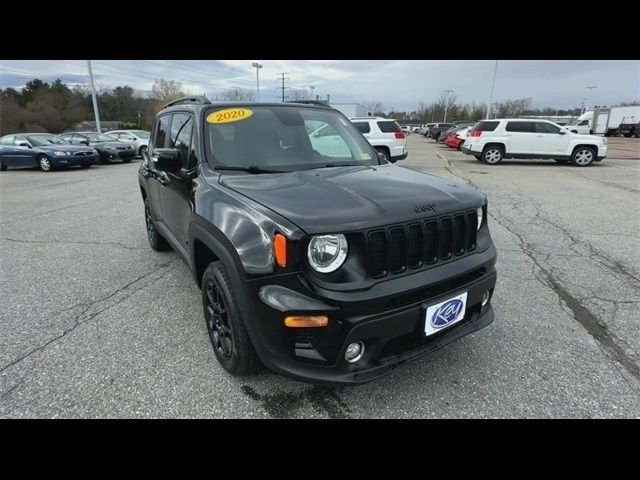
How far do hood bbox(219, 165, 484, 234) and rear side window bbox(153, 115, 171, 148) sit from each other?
69.4 inches

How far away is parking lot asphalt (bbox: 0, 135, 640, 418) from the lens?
7.57 ft

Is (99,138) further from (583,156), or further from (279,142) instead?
(583,156)

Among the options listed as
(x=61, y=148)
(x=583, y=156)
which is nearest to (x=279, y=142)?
(x=61, y=148)

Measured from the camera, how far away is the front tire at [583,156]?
14930mm

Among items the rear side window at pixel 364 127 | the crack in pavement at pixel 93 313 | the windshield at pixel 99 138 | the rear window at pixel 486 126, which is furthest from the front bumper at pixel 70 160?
the rear window at pixel 486 126

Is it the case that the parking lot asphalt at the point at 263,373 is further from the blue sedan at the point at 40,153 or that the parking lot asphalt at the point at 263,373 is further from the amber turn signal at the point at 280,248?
the blue sedan at the point at 40,153

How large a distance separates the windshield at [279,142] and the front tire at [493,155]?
47.4 feet

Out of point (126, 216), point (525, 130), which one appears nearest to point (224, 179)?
point (126, 216)

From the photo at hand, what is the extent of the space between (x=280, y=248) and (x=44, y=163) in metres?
17.4

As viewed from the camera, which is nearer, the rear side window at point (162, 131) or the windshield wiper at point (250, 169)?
the windshield wiper at point (250, 169)
